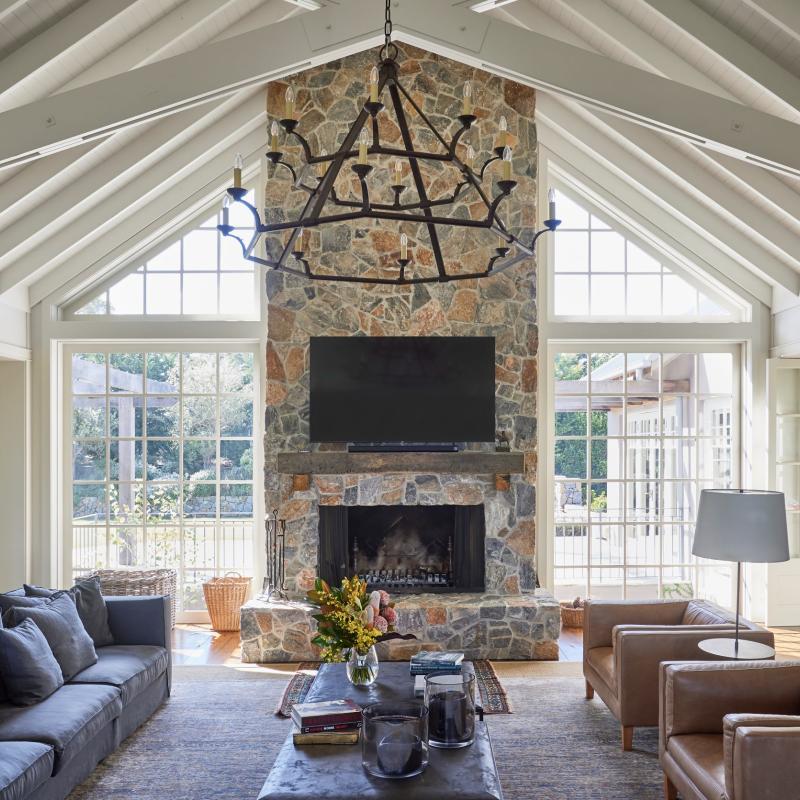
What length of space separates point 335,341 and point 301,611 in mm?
2056

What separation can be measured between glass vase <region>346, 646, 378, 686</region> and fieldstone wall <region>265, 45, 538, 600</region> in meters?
2.50

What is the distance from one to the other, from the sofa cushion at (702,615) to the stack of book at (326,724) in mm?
2152

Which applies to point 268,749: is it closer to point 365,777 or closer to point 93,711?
point 93,711

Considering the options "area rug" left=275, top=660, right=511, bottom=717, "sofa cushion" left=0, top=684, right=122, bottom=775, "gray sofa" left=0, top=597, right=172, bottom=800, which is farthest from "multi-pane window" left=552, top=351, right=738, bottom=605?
"sofa cushion" left=0, top=684, right=122, bottom=775

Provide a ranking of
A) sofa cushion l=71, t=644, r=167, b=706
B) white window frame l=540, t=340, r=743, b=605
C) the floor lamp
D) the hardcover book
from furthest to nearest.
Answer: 1. white window frame l=540, t=340, r=743, b=605
2. sofa cushion l=71, t=644, r=167, b=706
3. the floor lamp
4. the hardcover book

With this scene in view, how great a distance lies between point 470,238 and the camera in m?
6.72

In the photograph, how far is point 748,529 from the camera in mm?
4012

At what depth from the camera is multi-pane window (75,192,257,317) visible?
24.2 feet

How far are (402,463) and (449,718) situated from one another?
3.24 metres

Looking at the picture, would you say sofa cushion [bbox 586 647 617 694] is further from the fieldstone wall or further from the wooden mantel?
the wooden mantel

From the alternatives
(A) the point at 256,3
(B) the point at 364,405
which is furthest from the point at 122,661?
(A) the point at 256,3

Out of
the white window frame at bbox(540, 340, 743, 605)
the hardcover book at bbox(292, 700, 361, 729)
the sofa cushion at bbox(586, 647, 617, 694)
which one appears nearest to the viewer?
the hardcover book at bbox(292, 700, 361, 729)

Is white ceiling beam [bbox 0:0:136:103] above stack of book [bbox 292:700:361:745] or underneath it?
above

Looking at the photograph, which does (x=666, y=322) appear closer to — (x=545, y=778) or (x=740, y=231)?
(x=740, y=231)
